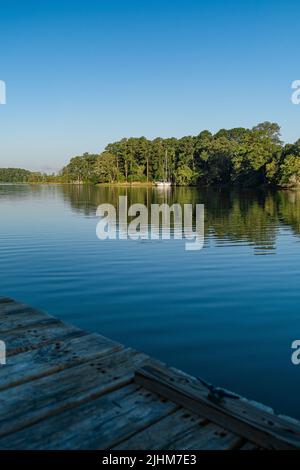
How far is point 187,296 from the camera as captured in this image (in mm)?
10461

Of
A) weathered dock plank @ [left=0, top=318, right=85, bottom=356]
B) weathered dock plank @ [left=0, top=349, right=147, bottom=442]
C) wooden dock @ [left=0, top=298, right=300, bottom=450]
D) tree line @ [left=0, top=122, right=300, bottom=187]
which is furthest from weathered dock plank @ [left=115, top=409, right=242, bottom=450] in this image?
tree line @ [left=0, top=122, right=300, bottom=187]

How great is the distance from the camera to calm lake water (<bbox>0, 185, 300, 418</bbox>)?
672 cm

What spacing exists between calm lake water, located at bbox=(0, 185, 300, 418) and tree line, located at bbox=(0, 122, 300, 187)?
68.9m

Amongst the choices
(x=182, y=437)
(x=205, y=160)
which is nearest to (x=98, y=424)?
(x=182, y=437)

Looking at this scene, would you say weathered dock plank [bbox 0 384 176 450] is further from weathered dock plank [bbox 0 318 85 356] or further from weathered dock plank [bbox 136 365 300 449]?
weathered dock plank [bbox 0 318 85 356]

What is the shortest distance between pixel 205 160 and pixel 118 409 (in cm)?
12018

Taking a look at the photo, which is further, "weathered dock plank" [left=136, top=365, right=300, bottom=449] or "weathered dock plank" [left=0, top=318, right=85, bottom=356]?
"weathered dock plank" [left=0, top=318, right=85, bottom=356]

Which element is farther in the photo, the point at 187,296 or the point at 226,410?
the point at 187,296

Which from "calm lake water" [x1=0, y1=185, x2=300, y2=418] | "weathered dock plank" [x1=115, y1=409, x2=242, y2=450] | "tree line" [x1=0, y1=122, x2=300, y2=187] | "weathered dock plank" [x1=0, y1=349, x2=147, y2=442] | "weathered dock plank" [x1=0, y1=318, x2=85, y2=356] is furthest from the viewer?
"tree line" [x1=0, y1=122, x2=300, y2=187]

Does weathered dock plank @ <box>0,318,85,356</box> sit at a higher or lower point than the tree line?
lower

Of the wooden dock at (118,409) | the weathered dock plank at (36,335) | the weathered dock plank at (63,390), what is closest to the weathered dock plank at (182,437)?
the wooden dock at (118,409)

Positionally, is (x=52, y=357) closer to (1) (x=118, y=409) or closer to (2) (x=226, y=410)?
(1) (x=118, y=409)
